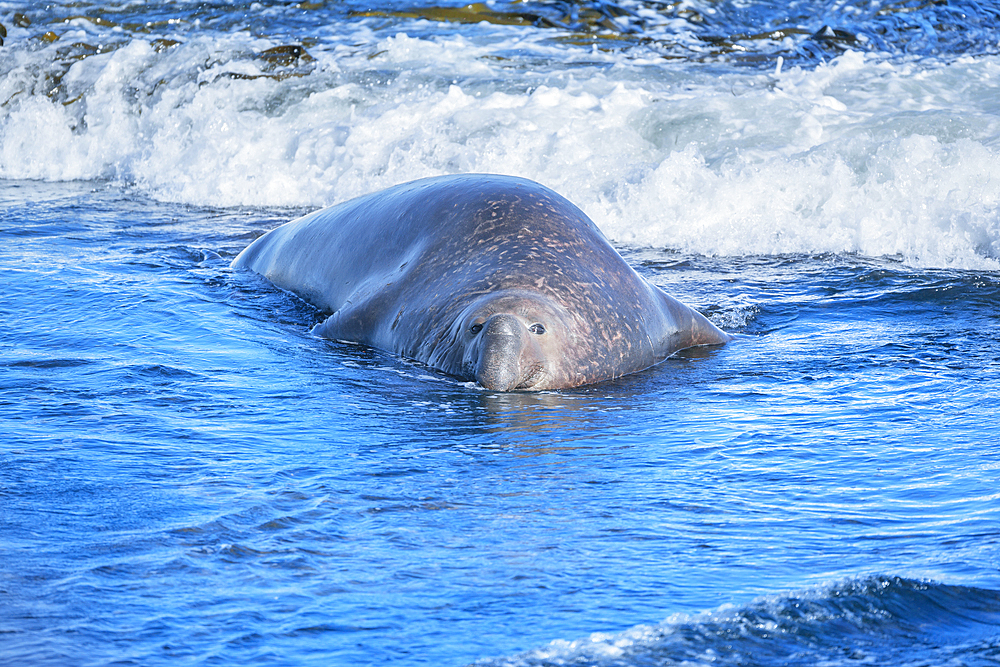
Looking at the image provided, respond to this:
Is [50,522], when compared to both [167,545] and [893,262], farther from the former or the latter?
[893,262]

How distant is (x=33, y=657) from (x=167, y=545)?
74 cm

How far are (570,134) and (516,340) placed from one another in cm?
639

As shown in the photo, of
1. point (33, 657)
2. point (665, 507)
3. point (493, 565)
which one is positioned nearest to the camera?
point (33, 657)

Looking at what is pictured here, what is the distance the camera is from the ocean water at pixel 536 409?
2.96 m

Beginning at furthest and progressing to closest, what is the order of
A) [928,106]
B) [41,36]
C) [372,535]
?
1. [41,36]
2. [928,106]
3. [372,535]

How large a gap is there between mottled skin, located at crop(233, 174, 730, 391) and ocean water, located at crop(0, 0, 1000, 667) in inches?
7.0

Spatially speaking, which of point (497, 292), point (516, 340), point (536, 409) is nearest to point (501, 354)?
point (516, 340)

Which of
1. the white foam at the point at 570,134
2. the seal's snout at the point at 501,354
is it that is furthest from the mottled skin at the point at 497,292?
the white foam at the point at 570,134

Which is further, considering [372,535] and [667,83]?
[667,83]

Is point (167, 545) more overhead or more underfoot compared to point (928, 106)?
more underfoot

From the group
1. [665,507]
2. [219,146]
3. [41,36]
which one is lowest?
[665,507]

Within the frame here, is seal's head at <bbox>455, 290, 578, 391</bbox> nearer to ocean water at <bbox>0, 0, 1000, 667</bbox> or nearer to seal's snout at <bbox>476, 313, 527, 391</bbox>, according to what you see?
seal's snout at <bbox>476, 313, 527, 391</bbox>

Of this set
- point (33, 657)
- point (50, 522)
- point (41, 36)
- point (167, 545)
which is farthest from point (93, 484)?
point (41, 36)

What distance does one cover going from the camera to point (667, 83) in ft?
44.6
